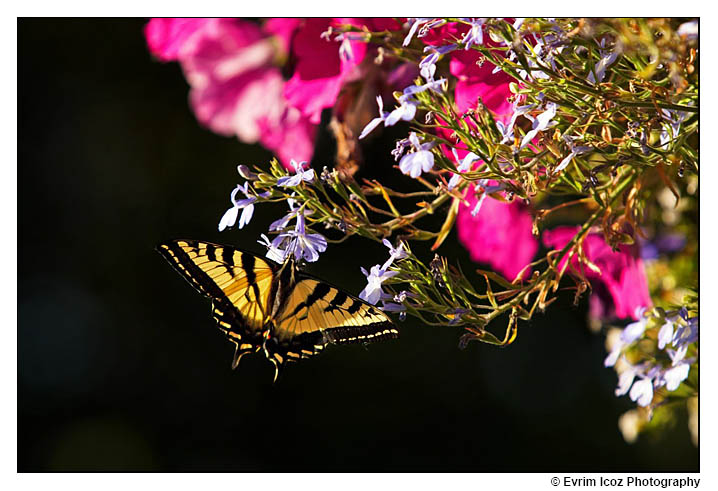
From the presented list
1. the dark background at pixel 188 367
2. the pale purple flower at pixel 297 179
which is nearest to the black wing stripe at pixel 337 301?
the pale purple flower at pixel 297 179

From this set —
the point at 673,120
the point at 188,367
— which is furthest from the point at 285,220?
the point at 188,367

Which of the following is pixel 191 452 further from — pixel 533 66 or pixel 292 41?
pixel 533 66

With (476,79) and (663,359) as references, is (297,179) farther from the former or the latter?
(663,359)

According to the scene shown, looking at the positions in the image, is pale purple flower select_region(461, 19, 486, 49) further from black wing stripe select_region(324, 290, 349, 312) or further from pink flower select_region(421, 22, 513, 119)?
black wing stripe select_region(324, 290, 349, 312)

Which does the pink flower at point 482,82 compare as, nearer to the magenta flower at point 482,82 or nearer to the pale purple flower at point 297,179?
the magenta flower at point 482,82

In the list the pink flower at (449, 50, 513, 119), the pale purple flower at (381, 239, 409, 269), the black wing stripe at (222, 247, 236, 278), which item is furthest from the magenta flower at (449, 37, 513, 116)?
the black wing stripe at (222, 247, 236, 278)

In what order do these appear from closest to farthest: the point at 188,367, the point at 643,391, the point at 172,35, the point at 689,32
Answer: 1. the point at 689,32
2. the point at 643,391
3. the point at 172,35
4. the point at 188,367
